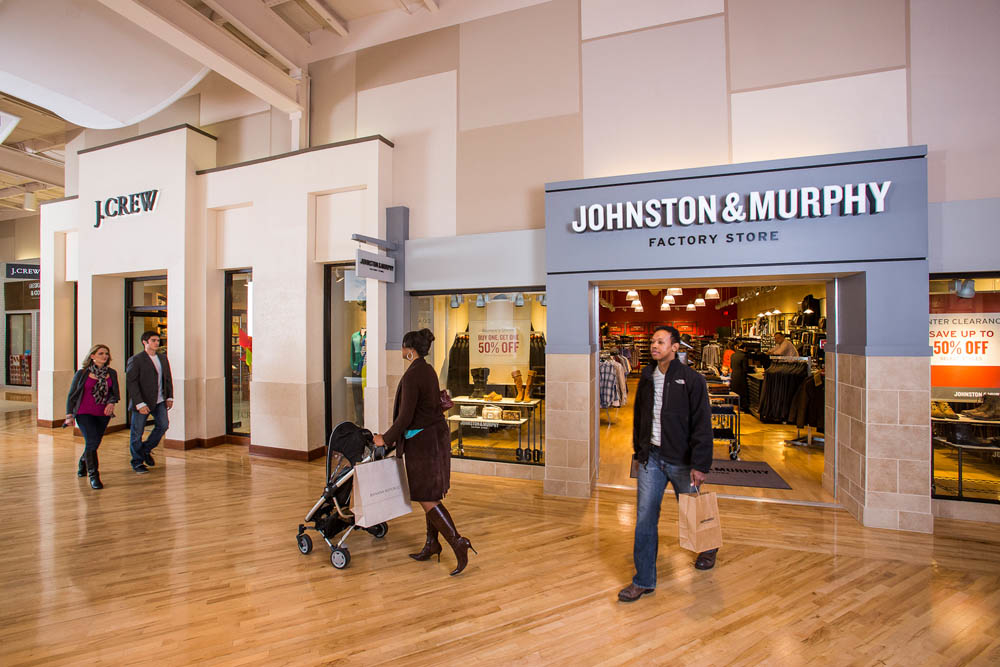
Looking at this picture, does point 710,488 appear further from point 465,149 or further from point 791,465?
point 465,149

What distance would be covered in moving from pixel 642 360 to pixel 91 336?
1510 cm

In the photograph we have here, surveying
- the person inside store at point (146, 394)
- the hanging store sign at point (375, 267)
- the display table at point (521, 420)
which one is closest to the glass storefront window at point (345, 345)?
the hanging store sign at point (375, 267)

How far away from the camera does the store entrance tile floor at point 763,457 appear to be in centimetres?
485

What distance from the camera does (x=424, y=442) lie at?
3277 mm

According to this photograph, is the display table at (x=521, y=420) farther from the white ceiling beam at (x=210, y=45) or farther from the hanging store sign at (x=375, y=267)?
the white ceiling beam at (x=210, y=45)

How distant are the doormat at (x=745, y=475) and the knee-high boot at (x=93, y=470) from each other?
6626 mm

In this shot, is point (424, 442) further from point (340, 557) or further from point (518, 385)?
point (518, 385)

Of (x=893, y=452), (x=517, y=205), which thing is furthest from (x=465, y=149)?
(x=893, y=452)

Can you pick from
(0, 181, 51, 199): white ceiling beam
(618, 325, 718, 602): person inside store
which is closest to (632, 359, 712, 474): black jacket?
(618, 325, 718, 602): person inside store

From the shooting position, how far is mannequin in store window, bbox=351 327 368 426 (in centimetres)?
684

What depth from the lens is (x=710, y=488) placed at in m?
4.92

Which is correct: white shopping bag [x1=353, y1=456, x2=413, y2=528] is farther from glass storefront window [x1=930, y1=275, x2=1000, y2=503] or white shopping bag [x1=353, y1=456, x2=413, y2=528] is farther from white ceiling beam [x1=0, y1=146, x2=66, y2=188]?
white ceiling beam [x1=0, y1=146, x2=66, y2=188]

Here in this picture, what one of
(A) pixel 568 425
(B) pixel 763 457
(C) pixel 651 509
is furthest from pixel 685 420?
(B) pixel 763 457

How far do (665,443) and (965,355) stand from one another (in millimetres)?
3524
